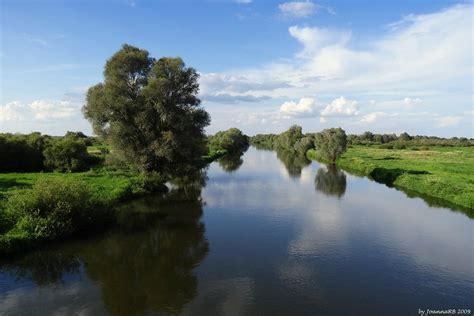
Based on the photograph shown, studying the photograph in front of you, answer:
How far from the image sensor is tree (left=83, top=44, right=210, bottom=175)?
32.3 metres

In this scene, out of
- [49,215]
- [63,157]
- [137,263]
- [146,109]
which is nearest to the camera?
[137,263]

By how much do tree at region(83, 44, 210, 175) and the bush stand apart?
1240 cm

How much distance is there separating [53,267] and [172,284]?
18.8 feet

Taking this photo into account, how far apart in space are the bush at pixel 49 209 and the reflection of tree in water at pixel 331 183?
24.5 meters

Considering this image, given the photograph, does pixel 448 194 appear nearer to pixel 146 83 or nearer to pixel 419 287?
pixel 419 287

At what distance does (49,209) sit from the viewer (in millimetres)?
19203

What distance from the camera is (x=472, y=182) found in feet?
124

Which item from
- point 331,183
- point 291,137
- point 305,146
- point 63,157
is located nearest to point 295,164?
point 331,183

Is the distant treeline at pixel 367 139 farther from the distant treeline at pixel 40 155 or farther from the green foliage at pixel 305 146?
the distant treeline at pixel 40 155

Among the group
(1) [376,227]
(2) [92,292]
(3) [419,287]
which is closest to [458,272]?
(3) [419,287]

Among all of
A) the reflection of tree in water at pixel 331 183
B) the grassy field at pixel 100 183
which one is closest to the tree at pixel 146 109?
the grassy field at pixel 100 183

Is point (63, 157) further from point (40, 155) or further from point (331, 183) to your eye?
point (331, 183)

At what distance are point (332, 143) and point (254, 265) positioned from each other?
55.5 m

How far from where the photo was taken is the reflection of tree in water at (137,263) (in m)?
13.6
